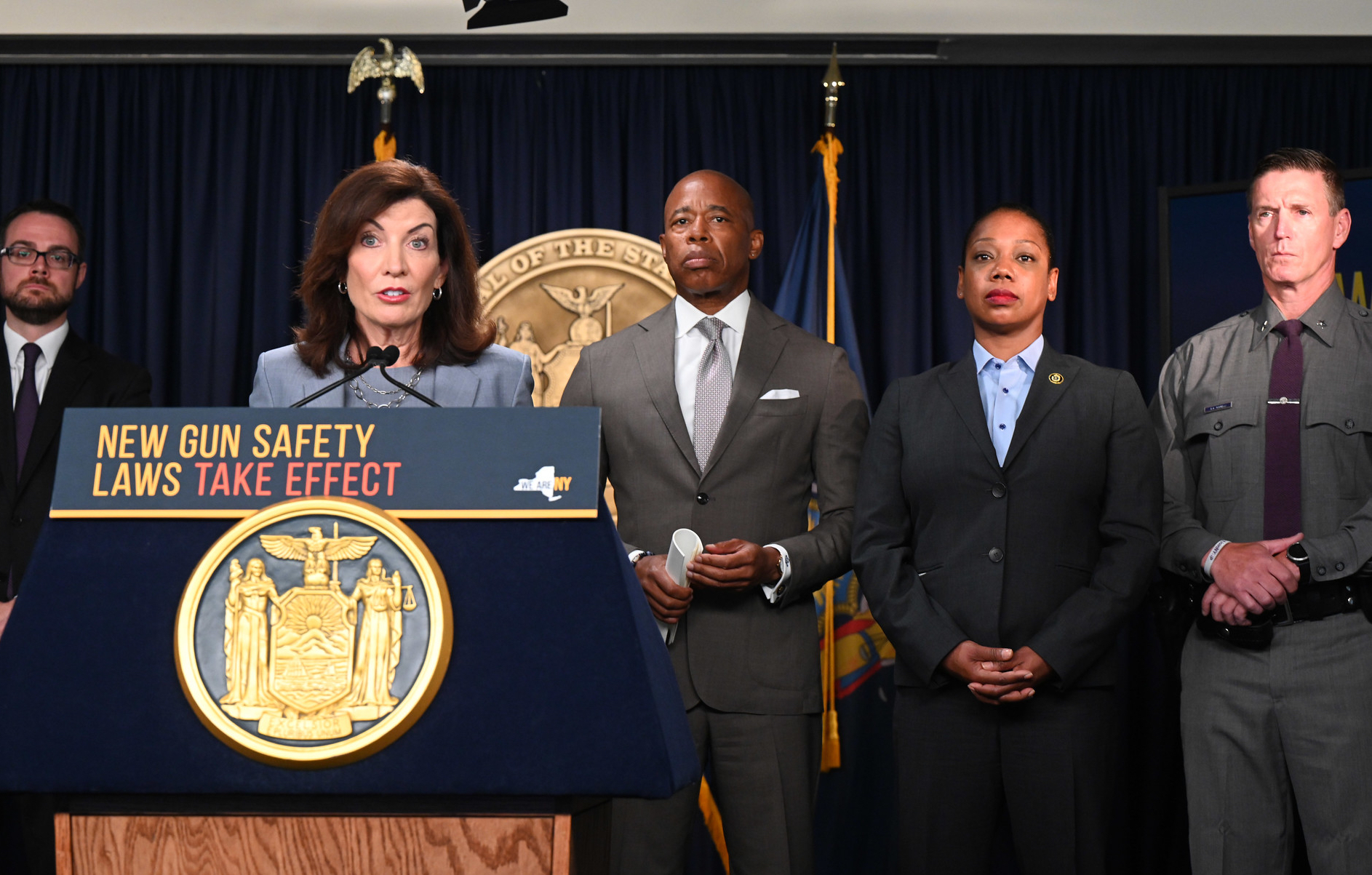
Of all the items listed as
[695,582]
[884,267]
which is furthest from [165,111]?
[695,582]

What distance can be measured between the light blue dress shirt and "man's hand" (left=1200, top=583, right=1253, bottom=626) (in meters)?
0.48

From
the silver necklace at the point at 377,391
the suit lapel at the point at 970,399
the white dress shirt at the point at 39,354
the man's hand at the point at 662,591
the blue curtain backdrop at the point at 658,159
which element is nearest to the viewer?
the silver necklace at the point at 377,391

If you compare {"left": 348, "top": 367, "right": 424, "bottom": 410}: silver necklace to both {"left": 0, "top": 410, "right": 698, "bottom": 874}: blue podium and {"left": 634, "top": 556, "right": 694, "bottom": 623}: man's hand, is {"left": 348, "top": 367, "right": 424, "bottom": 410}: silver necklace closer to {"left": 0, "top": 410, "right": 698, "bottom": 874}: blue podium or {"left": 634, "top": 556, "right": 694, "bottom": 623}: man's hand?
{"left": 634, "top": 556, "right": 694, "bottom": 623}: man's hand

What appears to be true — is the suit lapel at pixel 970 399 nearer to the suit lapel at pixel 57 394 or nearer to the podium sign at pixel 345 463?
the podium sign at pixel 345 463

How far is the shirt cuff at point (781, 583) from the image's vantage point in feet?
7.50

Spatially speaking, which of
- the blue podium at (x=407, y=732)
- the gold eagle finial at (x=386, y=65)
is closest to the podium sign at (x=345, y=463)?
the blue podium at (x=407, y=732)

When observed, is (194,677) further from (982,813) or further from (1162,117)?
(1162,117)

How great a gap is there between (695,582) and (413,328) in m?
0.71

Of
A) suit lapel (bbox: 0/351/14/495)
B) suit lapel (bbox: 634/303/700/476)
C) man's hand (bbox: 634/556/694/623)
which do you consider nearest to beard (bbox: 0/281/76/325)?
suit lapel (bbox: 0/351/14/495)

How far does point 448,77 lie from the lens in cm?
398

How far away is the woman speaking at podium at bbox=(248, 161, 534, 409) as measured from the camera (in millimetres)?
1893

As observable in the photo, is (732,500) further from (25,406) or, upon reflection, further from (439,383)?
(25,406)

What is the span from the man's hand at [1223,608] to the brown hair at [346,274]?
1467 millimetres

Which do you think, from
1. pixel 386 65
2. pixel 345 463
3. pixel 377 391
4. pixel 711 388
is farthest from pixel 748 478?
pixel 386 65
